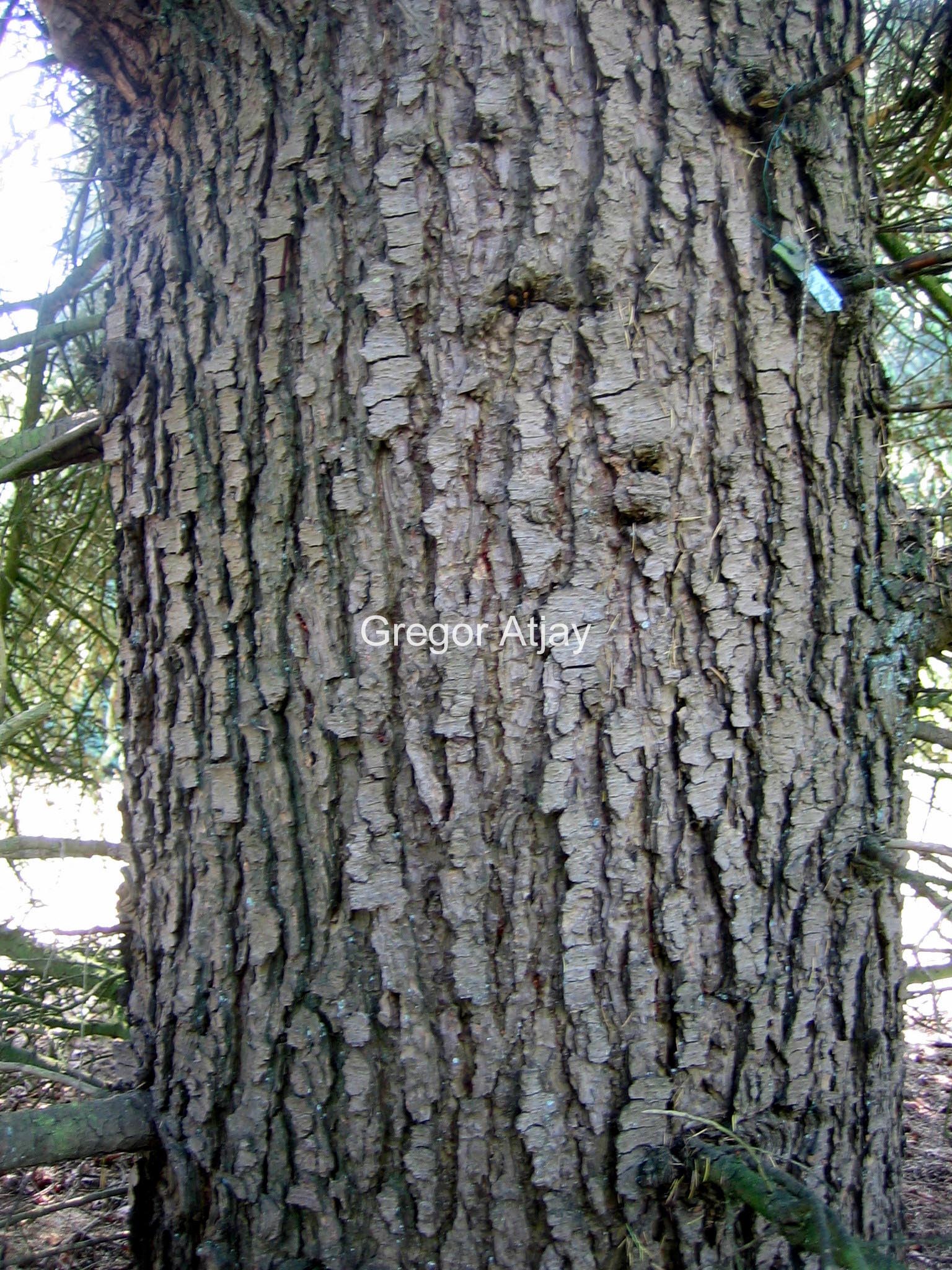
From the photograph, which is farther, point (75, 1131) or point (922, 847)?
Answer: point (75, 1131)

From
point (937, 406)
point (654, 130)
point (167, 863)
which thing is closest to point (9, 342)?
point (167, 863)

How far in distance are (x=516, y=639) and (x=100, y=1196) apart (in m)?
1.54

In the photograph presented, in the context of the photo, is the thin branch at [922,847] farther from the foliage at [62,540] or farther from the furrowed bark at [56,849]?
the foliage at [62,540]

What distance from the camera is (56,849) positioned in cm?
167

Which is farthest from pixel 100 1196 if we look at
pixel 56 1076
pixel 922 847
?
pixel 922 847

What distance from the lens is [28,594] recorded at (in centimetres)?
295

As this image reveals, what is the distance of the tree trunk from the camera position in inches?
52.8

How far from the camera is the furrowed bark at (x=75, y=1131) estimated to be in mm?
1426

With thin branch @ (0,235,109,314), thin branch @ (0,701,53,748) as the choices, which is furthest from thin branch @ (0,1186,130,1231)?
thin branch @ (0,235,109,314)

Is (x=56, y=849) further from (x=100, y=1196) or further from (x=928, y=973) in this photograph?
(x=928, y=973)

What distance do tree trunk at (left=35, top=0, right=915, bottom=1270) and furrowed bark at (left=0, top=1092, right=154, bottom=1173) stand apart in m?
0.10

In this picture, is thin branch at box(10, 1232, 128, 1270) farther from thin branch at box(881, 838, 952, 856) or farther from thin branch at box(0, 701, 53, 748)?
thin branch at box(881, 838, 952, 856)

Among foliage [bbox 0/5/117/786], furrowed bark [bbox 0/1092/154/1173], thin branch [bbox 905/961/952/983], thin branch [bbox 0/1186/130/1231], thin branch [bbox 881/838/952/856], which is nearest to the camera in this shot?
thin branch [bbox 881/838/952/856]

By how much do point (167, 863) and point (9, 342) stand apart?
1.56m
